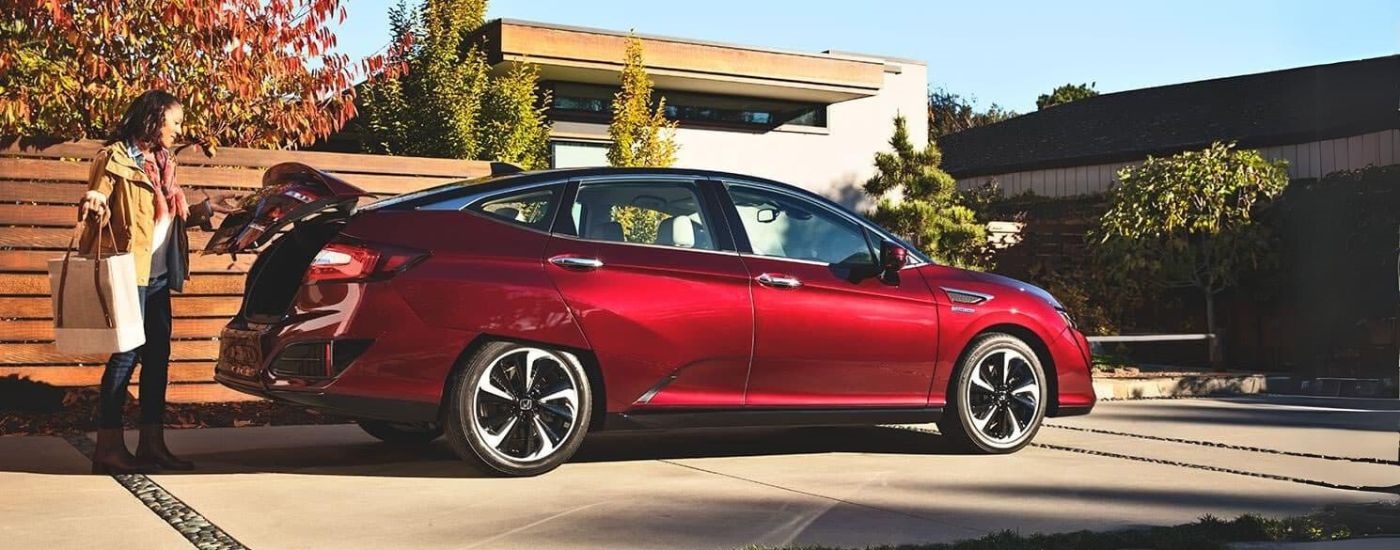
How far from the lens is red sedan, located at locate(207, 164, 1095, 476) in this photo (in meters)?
6.29

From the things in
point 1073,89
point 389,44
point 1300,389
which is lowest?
point 1300,389

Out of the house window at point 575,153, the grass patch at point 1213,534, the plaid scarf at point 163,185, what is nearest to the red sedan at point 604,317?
the plaid scarf at point 163,185

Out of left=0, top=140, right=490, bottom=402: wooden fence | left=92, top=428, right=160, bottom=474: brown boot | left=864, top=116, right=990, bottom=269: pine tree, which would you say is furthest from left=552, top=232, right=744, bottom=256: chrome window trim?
left=864, top=116, right=990, bottom=269: pine tree

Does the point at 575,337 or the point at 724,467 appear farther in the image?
the point at 724,467

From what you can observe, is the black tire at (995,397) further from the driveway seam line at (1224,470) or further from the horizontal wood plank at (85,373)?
the horizontal wood plank at (85,373)

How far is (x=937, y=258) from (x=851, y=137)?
11.1ft

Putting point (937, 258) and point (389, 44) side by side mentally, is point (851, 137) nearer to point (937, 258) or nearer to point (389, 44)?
point (937, 258)

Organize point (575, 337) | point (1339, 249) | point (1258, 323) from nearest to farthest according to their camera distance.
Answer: point (575, 337) < point (1339, 249) < point (1258, 323)

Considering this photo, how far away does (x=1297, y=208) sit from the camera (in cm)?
1805

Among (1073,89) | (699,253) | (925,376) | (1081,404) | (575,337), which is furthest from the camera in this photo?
(1073,89)

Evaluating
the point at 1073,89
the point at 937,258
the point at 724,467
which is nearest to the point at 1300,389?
the point at 937,258

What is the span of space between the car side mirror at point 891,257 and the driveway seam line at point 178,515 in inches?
138

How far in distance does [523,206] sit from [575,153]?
11.3 m

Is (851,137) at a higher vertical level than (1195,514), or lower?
higher
